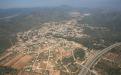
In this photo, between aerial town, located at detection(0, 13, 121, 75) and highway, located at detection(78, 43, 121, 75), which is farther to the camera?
aerial town, located at detection(0, 13, 121, 75)

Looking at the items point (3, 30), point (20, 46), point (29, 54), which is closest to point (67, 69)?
point (29, 54)

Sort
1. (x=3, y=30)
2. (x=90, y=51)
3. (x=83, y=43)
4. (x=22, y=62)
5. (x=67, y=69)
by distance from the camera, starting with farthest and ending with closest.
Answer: (x=3, y=30) → (x=83, y=43) → (x=90, y=51) → (x=22, y=62) → (x=67, y=69)

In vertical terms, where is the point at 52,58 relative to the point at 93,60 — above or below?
below

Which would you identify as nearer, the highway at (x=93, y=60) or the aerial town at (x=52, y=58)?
the highway at (x=93, y=60)

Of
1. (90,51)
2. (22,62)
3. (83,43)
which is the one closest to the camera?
(22,62)

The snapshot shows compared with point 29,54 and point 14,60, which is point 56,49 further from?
point 14,60

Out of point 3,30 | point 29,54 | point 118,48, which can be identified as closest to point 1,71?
point 29,54

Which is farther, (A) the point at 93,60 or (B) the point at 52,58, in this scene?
(B) the point at 52,58

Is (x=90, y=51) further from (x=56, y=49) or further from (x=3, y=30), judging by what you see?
(x=3, y=30)

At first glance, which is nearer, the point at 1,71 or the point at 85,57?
the point at 1,71
